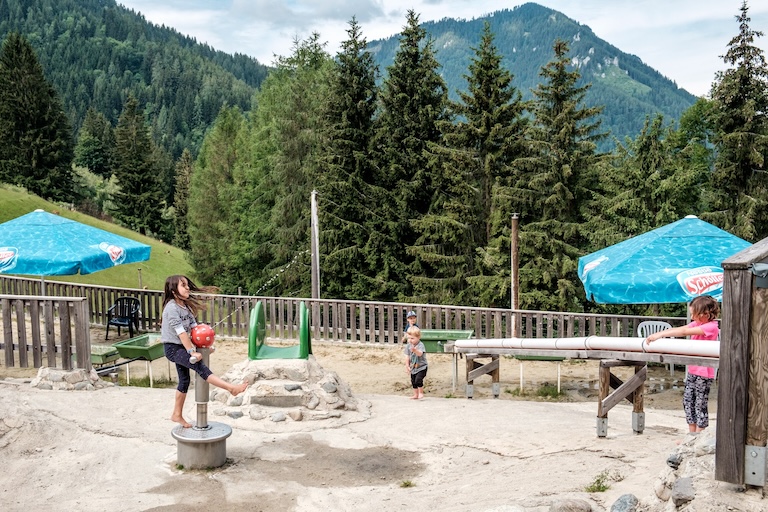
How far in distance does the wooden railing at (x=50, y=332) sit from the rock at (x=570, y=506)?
294 inches

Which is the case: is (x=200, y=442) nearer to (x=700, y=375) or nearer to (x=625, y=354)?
(x=625, y=354)

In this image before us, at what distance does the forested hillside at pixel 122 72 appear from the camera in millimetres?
130000

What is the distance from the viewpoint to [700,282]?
34.1 ft

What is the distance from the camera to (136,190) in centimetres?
6150

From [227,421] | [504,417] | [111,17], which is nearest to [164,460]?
[227,421]

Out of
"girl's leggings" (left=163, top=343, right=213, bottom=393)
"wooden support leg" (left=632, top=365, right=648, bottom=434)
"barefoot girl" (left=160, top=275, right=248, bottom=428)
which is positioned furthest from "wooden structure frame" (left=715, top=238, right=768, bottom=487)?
"girl's leggings" (left=163, top=343, right=213, bottom=393)

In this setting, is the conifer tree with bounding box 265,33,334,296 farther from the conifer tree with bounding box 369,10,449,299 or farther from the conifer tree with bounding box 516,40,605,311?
the conifer tree with bounding box 516,40,605,311

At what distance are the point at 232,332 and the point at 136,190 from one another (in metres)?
48.8

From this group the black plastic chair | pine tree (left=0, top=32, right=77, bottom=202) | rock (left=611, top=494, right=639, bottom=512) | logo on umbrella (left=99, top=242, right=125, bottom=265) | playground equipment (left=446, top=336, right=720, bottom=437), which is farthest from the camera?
pine tree (left=0, top=32, right=77, bottom=202)

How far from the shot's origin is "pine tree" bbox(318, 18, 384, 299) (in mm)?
26906

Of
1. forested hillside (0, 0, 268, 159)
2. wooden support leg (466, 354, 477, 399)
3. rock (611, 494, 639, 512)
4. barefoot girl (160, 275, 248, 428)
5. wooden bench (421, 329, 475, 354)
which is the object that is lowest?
wooden support leg (466, 354, 477, 399)

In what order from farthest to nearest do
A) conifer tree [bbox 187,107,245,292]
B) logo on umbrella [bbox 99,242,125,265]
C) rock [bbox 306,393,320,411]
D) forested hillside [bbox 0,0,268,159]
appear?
1. forested hillside [bbox 0,0,268,159]
2. conifer tree [bbox 187,107,245,292]
3. logo on umbrella [bbox 99,242,125,265]
4. rock [bbox 306,393,320,411]

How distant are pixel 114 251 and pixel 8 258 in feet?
6.43

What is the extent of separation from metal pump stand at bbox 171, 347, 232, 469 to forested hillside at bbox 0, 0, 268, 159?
4220 inches
